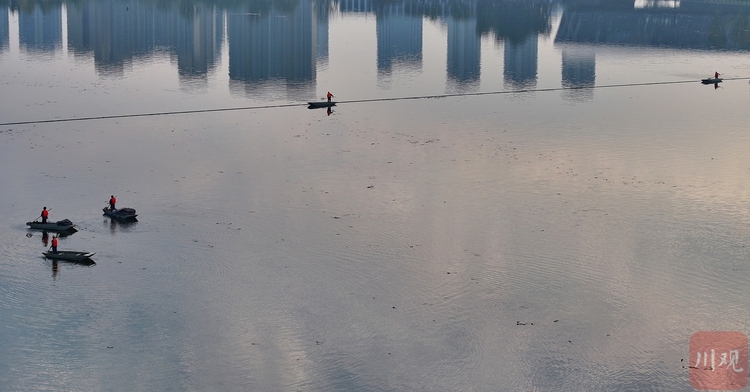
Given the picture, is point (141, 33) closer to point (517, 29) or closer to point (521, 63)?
point (517, 29)

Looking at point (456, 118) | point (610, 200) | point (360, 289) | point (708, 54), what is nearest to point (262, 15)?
point (708, 54)

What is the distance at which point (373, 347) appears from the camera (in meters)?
29.9

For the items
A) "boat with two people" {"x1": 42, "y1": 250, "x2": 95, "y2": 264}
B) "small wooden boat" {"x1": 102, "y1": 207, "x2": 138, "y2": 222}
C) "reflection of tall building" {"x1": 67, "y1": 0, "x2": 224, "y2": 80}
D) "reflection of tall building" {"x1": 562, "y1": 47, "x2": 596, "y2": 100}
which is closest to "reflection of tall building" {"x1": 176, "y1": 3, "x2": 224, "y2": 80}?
"reflection of tall building" {"x1": 67, "y1": 0, "x2": 224, "y2": 80}

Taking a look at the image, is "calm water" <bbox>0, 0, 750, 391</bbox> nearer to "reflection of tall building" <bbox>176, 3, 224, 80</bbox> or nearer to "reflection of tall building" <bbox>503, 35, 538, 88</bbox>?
"reflection of tall building" <bbox>503, 35, 538, 88</bbox>

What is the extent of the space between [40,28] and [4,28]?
4133 millimetres

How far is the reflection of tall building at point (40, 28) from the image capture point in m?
104

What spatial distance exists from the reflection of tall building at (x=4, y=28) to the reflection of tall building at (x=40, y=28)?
1279mm

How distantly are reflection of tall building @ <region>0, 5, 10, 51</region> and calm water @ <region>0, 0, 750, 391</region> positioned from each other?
21255 millimetres

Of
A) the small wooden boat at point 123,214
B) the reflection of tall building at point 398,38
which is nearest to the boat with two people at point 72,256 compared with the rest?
the small wooden boat at point 123,214

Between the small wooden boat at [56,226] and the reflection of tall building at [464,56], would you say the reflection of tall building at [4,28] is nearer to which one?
the reflection of tall building at [464,56]

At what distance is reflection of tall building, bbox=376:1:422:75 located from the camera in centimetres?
9446

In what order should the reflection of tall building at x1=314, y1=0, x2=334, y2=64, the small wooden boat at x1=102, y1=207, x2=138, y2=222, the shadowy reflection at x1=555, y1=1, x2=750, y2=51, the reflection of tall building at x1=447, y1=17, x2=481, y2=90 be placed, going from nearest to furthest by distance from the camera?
the small wooden boat at x1=102, y1=207, x2=138, y2=222 < the reflection of tall building at x1=447, y1=17, x2=481, y2=90 < the reflection of tall building at x1=314, y1=0, x2=334, y2=64 < the shadowy reflection at x1=555, y1=1, x2=750, y2=51

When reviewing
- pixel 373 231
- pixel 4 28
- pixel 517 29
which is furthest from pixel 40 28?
pixel 373 231

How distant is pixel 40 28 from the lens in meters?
117
